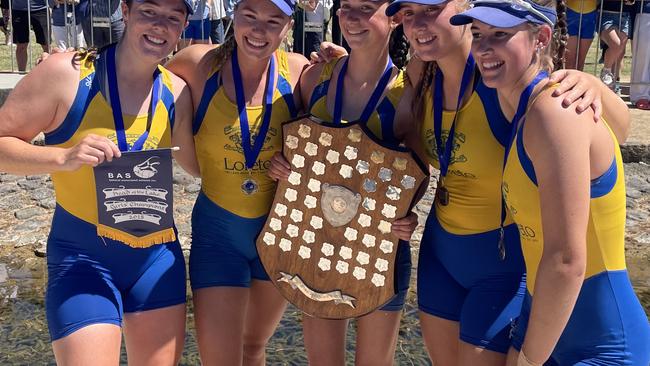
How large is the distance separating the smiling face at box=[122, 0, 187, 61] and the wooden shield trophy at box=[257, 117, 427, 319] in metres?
0.57

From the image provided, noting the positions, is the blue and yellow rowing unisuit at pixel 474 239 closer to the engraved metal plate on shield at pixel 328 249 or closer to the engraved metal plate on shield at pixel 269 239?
the engraved metal plate on shield at pixel 328 249

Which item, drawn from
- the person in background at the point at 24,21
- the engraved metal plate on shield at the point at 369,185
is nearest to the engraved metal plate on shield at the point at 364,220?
the engraved metal plate on shield at the point at 369,185

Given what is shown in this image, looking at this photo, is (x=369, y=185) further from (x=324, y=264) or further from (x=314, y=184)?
(x=324, y=264)

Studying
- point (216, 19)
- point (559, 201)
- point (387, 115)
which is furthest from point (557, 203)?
point (216, 19)

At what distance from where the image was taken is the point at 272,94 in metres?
3.62

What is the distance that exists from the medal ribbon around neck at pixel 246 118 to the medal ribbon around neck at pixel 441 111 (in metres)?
0.71

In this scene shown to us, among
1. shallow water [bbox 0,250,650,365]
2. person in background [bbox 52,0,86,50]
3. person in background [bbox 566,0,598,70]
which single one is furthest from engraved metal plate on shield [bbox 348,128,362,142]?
person in background [bbox 52,0,86,50]

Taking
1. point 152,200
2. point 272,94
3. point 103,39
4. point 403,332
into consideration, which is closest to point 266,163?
point 272,94

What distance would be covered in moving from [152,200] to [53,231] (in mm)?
465

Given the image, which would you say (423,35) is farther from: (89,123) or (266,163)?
(89,123)

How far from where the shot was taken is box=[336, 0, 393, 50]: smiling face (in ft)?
11.0

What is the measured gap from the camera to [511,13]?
2.67 m

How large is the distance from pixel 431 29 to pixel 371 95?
45 centimetres

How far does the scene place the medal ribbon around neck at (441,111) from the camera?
327 cm
